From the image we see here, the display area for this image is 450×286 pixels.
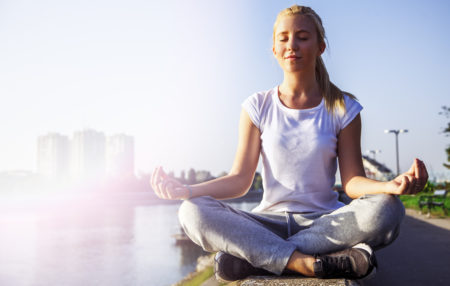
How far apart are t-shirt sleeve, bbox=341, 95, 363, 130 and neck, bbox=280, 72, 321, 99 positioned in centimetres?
19

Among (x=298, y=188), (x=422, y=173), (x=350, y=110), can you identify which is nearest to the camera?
(x=422, y=173)

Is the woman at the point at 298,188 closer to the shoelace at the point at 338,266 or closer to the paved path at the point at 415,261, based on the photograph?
the shoelace at the point at 338,266

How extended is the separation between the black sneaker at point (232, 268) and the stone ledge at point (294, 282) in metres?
0.09

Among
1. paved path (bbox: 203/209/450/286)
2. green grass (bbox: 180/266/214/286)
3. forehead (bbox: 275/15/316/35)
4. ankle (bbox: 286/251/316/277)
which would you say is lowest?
green grass (bbox: 180/266/214/286)

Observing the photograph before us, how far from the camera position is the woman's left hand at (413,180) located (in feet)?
5.44

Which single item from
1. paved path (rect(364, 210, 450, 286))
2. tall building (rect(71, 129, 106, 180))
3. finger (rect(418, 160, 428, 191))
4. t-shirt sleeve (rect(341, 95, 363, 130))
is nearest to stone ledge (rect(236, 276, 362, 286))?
finger (rect(418, 160, 428, 191))

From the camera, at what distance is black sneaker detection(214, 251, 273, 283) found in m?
1.97

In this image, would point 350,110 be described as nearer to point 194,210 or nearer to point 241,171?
point 241,171

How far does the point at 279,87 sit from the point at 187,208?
1.03 meters

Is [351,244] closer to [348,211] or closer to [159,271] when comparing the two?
[348,211]

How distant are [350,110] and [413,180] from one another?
73 cm

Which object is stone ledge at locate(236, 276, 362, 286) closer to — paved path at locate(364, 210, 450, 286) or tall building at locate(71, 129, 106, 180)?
paved path at locate(364, 210, 450, 286)

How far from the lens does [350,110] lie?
2.33 meters

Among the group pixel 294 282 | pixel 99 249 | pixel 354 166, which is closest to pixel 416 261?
pixel 354 166
